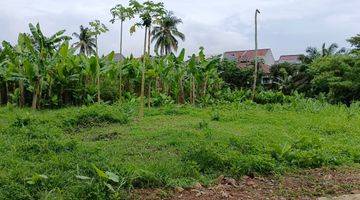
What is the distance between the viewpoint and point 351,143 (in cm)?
745

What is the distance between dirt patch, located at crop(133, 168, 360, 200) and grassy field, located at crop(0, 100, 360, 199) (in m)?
0.15

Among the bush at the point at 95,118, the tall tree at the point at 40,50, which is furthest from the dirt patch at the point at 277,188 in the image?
the tall tree at the point at 40,50

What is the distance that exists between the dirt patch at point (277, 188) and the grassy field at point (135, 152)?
0.15 metres

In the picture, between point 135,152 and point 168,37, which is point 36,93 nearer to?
point 135,152

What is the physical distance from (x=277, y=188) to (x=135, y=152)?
1.90 metres

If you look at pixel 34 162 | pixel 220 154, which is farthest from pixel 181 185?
pixel 34 162

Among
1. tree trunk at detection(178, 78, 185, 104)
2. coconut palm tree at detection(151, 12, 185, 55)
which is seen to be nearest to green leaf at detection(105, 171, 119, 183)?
tree trunk at detection(178, 78, 185, 104)

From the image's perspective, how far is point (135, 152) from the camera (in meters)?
5.88

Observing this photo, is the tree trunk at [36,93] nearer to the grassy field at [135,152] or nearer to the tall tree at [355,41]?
the grassy field at [135,152]

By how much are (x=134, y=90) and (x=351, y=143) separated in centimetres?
851

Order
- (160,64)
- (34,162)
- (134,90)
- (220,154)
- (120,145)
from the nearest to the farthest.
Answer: (34,162) → (220,154) → (120,145) → (160,64) → (134,90)

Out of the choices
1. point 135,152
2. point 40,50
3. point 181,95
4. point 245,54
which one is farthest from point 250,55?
point 135,152

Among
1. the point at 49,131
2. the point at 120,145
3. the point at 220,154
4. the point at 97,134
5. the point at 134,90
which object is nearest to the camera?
the point at 220,154

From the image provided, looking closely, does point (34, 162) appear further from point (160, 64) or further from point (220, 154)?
point (160, 64)
